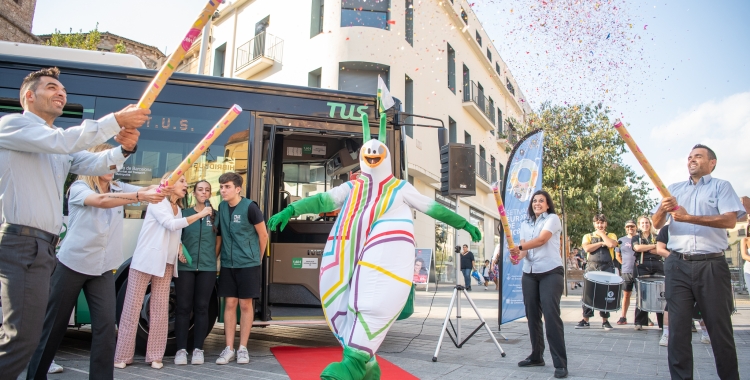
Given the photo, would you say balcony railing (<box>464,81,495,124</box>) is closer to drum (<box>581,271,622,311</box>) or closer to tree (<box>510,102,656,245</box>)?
tree (<box>510,102,656,245</box>)

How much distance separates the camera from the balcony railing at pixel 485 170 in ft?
85.4

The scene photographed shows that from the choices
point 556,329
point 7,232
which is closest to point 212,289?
point 7,232

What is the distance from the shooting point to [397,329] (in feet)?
27.7

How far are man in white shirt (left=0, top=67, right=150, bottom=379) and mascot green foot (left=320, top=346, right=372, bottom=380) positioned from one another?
1699mm

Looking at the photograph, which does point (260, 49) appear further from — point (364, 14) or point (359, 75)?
point (359, 75)

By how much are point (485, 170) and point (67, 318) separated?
2457 centimetres

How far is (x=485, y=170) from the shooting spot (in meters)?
27.0

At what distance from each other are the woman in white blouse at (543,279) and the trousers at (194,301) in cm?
310

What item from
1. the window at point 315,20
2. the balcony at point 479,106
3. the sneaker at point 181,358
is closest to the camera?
the sneaker at point 181,358

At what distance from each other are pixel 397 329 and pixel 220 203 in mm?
4037

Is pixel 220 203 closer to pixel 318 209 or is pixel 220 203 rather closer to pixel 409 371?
pixel 318 209

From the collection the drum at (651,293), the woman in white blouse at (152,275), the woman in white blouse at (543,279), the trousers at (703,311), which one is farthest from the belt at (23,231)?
the drum at (651,293)

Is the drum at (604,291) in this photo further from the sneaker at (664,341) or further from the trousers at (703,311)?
the trousers at (703,311)

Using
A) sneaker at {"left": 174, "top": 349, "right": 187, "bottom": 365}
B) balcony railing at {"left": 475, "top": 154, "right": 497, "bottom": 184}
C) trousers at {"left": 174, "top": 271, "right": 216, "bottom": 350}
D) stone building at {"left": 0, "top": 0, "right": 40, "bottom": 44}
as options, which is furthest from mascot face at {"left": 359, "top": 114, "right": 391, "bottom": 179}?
stone building at {"left": 0, "top": 0, "right": 40, "bottom": 44}
